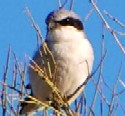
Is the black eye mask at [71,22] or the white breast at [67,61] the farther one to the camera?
the black eye mask at [71,22]

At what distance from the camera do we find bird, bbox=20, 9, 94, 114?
400 centimetres

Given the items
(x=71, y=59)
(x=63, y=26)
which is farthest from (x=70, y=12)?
(x=71, y=59)

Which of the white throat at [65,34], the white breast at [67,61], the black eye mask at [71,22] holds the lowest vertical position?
the white breast at [67,61]

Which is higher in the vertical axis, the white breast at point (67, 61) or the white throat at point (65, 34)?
the white throat at point (65, 34)

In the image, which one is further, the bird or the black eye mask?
the black eye mask

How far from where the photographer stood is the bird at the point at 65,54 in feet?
13.1


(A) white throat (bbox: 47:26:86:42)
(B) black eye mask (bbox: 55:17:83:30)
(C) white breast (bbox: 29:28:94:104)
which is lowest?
(C) white breast (bbox: 29:28:94:104)

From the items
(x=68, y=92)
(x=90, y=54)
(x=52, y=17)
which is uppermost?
(x=52, y=17)

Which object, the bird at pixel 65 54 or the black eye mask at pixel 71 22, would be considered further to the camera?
the black eye mask at pixel 71 22

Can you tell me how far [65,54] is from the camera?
13.1 ft

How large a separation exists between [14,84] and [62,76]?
3.01 feet

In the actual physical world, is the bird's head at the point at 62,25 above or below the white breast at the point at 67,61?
above

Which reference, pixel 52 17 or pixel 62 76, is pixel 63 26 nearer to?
pixel 52 17

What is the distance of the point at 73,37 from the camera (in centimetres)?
420
